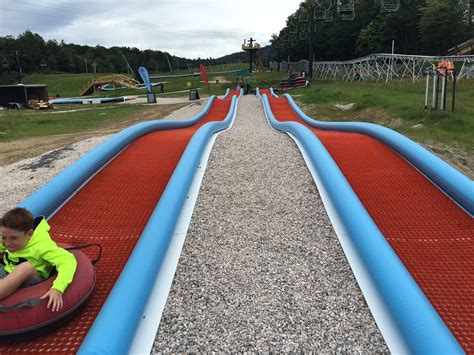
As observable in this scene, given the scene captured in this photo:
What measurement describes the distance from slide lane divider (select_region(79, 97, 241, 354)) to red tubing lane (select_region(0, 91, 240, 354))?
Answer: 0.20m

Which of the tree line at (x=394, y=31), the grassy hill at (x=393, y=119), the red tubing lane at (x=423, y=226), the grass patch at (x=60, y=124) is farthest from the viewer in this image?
the tree line at (x=394, y=31)

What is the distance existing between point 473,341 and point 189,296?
201 centimetres

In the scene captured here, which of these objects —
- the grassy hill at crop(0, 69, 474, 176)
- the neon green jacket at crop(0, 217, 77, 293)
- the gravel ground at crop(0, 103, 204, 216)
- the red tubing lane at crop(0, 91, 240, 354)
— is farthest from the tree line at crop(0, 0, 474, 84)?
the neon green jacket at crop(0, 217, 77, 293)

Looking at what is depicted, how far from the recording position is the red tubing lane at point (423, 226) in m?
3.04

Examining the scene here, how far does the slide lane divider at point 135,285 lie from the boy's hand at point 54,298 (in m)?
0.27

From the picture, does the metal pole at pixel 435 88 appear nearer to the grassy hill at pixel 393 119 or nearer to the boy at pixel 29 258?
the grassy hill at pixel 393 119

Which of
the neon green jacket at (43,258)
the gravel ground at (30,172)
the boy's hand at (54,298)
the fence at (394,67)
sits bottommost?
the gravel ground at (30,172)

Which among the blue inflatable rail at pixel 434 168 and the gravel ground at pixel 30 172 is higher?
the blue inflatable rail at pixel 434 168

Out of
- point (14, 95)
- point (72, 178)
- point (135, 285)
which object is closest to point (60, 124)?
point (14, 95)

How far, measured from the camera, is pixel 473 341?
8.59 feet

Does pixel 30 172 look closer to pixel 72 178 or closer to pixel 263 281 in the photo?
pixel 72 178

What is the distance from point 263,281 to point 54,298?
63.0 inches

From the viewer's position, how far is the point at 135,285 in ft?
10.2

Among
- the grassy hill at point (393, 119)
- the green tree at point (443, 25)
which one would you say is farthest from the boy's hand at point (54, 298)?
the green tree at point (443, 25)
